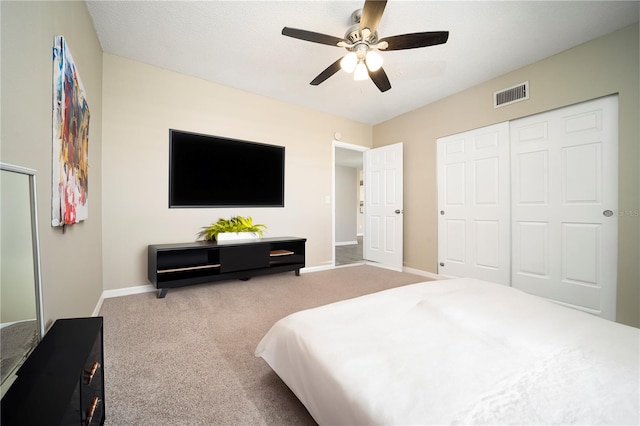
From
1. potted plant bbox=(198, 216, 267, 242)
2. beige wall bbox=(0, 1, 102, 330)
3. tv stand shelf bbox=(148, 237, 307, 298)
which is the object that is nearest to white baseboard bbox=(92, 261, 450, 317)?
tv stand shelf bbox=(148, 237, 307, 298)

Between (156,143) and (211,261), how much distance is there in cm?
153

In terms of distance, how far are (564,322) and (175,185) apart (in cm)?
348

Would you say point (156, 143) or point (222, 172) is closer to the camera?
point (156, 143)

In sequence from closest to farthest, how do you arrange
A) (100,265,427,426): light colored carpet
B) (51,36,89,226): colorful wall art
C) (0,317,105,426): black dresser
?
(0,317,105,426): black dresser < (100,265,427,426): light colored carpet < (51,36,89,226): colorful wall art

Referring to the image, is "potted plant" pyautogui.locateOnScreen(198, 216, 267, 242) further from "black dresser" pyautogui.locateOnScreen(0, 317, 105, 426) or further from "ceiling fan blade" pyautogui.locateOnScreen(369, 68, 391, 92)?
"ceiling fan blade" pyautogui.locateOnScreen(369, 68, 391, 92)

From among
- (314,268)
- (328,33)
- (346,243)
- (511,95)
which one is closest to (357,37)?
(328,33)

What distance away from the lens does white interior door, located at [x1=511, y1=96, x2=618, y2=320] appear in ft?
7.53

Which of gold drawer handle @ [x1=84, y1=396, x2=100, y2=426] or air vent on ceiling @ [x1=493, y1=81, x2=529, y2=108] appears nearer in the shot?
gold drawer handle @ [x1=84, y1=396, x2=100, y2=426]

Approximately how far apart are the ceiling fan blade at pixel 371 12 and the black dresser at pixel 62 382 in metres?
2.24

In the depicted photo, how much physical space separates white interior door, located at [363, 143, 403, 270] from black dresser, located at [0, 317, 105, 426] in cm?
377

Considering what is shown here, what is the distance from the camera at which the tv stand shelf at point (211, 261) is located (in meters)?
2.62

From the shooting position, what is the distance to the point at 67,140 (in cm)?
140

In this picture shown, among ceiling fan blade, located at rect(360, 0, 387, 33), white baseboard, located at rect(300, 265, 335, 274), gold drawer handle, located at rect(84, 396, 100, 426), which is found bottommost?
white baseboard, located at rect(300, 265, 335, 274)

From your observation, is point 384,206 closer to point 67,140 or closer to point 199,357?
point 199,357
